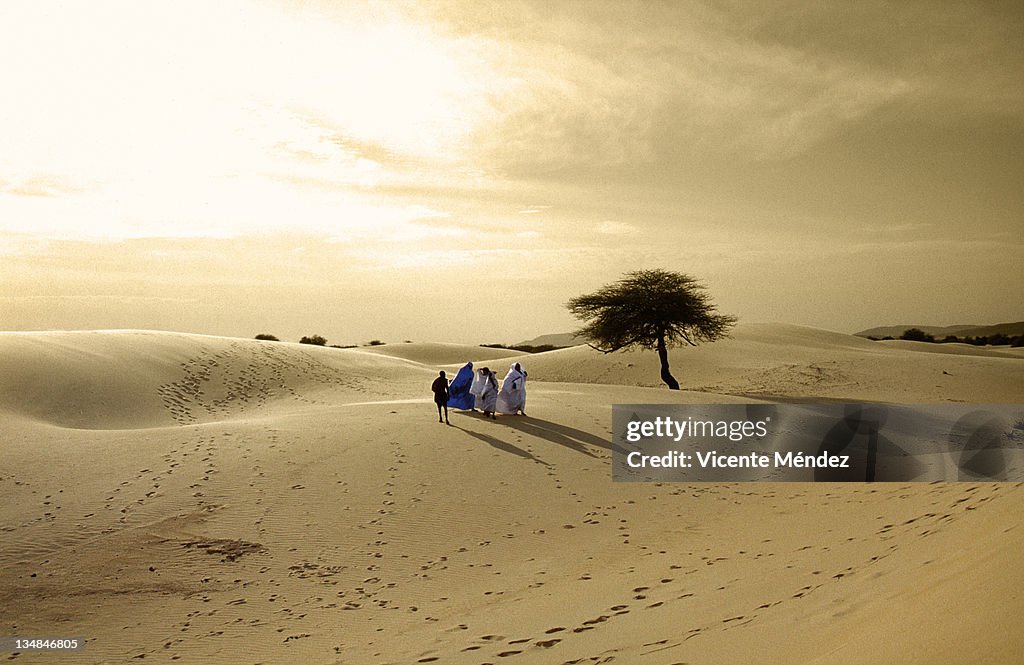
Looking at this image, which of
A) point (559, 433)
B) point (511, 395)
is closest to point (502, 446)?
point (559, 433)

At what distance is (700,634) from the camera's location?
5730 millimetres

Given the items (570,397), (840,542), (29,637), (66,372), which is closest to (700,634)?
(840,542)

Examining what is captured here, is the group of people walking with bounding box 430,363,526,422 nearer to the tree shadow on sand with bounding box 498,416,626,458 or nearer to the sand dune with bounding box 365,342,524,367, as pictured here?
the tree shadow on sand with bounding box 498,416,626,458

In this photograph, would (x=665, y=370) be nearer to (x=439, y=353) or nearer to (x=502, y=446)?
(x=502, y=446)

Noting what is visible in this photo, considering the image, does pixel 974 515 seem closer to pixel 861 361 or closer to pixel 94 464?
pixel 94 464

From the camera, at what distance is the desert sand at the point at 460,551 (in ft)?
18.0

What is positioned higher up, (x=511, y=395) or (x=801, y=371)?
(x=801, y=371)

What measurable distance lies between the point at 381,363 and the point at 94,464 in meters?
22.0

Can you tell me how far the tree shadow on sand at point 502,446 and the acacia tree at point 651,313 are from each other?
16.9 m

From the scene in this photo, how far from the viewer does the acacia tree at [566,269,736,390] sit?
3047 cm

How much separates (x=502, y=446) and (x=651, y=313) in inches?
709

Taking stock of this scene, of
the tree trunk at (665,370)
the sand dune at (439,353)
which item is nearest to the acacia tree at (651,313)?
the tree trunk at (665,370)

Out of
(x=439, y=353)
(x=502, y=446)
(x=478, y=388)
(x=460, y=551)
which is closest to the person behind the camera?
(x=460, y=551)

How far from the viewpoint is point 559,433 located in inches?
605
